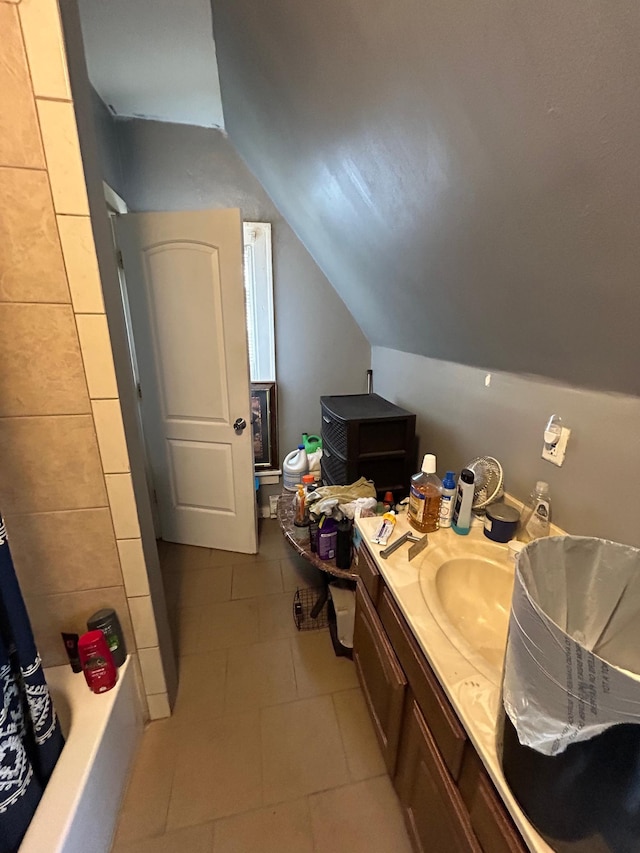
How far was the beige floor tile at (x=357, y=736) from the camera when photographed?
121cm

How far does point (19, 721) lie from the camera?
90 centimetres

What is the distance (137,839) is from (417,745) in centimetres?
88

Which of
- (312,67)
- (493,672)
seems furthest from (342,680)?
(312,67)

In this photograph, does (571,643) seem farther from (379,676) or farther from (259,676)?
(259,676)

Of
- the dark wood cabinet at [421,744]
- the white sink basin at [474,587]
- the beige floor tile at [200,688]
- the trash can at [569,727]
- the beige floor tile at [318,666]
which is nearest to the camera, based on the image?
the trash can at [569,727]

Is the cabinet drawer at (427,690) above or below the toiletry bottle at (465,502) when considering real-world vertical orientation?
below

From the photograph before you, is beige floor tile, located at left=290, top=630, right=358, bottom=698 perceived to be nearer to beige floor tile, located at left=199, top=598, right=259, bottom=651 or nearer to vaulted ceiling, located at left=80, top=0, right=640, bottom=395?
beige floor tile, located at left=199, top=598, right=259, bottom=651

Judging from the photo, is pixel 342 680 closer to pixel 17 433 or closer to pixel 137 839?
pixel 137 839

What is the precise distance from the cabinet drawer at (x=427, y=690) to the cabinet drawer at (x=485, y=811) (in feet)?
0.07

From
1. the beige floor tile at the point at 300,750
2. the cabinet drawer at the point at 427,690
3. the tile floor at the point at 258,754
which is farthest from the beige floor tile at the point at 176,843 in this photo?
the cabinet drawer at the point at 427,690

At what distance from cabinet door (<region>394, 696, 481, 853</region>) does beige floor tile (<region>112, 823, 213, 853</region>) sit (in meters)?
0.58

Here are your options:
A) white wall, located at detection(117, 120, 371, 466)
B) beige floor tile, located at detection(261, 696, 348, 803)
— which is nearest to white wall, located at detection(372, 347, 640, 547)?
white wall, located at detection(117, 120, 371, 466)

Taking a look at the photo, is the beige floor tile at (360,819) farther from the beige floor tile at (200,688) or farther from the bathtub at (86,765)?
the bathtub at (86,765)

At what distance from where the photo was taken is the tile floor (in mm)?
1054
